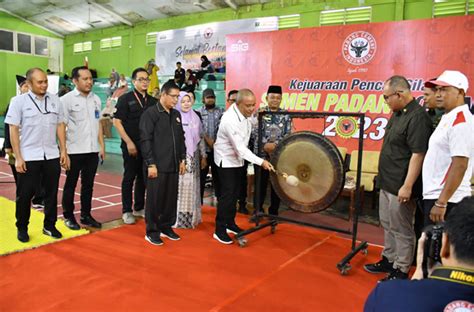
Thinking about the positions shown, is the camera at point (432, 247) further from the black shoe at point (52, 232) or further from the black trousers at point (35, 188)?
the black shoe at point (52, 232)

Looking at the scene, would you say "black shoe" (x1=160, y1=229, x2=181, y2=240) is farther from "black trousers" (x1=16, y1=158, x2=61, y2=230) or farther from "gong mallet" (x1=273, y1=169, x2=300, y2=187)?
"gong mallet" (x1=273, y1=169, x2=300, y2=187)

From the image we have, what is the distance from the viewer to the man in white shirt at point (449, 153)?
238 cm

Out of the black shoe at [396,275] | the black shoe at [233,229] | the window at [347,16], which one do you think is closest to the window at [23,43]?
the window at [347,16]

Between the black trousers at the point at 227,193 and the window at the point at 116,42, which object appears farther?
the window at the point at 116,42

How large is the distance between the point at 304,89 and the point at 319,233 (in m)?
3.31

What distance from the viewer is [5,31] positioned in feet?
40.4

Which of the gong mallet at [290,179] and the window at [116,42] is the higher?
the window at [116,42]

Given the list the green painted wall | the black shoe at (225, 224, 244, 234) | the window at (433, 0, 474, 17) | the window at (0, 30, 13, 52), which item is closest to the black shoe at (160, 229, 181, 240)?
the black shoe at (225, 224, 244, 234)

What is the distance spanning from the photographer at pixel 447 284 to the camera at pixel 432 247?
55 millimetres

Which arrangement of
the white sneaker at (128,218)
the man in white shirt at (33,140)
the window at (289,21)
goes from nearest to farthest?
the man in white shirt at (33,140)
the white sneaker at (128,218)
the window at (289,21)

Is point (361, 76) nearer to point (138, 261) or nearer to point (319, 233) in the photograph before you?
point (319, 233)

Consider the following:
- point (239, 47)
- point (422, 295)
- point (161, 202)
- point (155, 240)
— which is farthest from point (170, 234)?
point (239, 47)

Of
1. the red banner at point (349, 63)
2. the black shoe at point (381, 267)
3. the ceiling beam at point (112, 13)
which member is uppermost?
the ceiling beam at point (112, 13)

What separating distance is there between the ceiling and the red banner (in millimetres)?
2462
